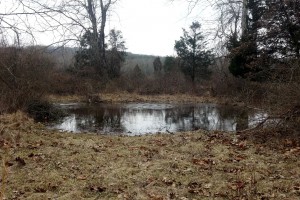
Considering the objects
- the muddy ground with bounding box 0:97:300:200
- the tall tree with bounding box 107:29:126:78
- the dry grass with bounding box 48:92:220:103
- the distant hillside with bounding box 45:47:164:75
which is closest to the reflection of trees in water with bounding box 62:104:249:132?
the distant hillside with bounding box 45:47:164:75

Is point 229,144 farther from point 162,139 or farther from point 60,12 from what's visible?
point 60,12

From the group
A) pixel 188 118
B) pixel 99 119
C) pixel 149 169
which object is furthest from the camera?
pixel 188 118

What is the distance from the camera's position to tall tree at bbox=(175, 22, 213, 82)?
33875 millimetres

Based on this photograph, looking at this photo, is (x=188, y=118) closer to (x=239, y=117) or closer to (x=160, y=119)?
(x=160, y=119)

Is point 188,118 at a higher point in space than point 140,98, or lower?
lower

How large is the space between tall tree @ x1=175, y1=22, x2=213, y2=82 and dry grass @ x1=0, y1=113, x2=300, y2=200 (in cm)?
2496

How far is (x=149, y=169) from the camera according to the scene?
6.81 meters

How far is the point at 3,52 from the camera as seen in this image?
13.3m

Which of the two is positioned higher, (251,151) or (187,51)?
(187,51)

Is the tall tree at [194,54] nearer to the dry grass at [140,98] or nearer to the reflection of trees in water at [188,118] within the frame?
the dry grass at [140,98]

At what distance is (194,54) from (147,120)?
63.9 ft

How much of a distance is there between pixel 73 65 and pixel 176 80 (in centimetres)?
962

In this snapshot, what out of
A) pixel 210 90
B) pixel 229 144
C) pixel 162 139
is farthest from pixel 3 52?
pixel 210 90

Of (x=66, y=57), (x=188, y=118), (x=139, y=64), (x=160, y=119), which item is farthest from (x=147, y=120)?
(x=139, y=64)
